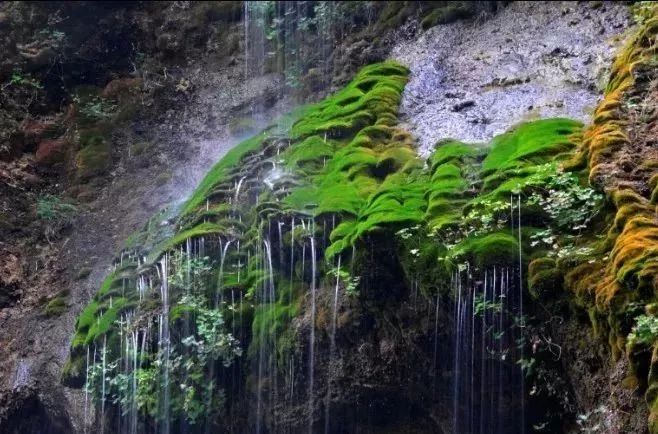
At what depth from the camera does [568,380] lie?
767 cm

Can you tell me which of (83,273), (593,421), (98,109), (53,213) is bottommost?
(593,421)

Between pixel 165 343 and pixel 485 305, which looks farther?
pixel 165 343

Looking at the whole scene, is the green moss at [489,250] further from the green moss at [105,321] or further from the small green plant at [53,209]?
the small green plant at [53,209]

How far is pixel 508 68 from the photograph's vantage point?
42.5ft

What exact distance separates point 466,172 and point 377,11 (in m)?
7.20

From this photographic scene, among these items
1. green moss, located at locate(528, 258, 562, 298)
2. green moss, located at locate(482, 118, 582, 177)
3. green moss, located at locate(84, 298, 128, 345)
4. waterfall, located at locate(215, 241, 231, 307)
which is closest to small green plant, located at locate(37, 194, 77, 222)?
green moss, located at locate(84, 298, 128, 345)

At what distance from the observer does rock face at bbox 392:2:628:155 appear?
11.5 meters

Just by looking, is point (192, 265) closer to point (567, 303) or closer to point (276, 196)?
point (276, 196)

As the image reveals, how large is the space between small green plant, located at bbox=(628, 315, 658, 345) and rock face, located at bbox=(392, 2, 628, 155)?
5069 mm

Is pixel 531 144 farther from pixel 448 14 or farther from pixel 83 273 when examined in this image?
pixel 83 273

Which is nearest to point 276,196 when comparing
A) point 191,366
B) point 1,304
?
point 191,366

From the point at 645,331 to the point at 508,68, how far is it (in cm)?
756

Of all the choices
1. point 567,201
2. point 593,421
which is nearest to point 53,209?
point 567,201

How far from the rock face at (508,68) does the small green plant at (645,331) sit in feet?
16.6
